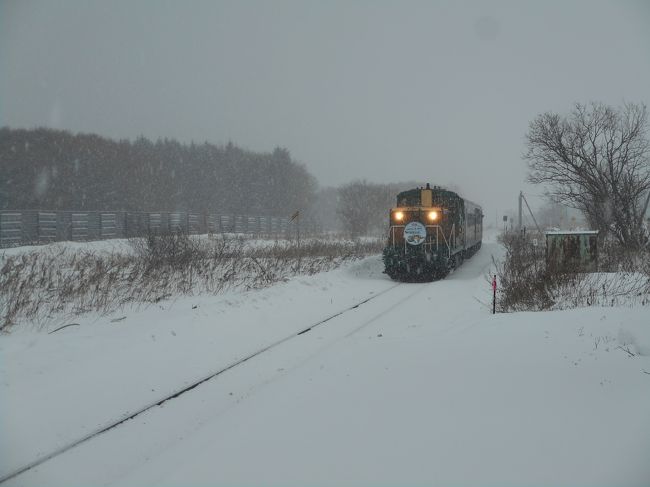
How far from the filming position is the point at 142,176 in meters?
58.4

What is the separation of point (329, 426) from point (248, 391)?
4.75 ft

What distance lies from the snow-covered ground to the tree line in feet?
153

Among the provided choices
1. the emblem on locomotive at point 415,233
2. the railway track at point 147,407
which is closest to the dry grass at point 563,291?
the railway track at point 147,407

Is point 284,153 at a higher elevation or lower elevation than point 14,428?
higher

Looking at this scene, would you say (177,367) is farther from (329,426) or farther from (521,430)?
(521,430)

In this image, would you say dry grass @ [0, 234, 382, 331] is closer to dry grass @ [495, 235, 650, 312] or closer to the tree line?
dry grass @ [495, 235, 650, 312]

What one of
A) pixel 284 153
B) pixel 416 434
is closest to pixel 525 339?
pixel 416 434

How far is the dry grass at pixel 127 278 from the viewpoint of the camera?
29.5 feet

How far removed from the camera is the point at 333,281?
15375 mm

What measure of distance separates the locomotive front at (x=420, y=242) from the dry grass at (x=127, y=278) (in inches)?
115

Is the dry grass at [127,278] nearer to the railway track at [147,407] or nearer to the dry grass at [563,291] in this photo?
the railway track at [147,407]

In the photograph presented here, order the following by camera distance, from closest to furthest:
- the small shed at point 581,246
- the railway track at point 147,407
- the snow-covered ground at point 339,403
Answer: the snow-covered ground at point 339,403, the railway track at point 147,407, the small shed at point 581,246

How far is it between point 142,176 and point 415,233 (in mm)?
50067

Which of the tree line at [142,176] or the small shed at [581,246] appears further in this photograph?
the tree line at [142,176]
